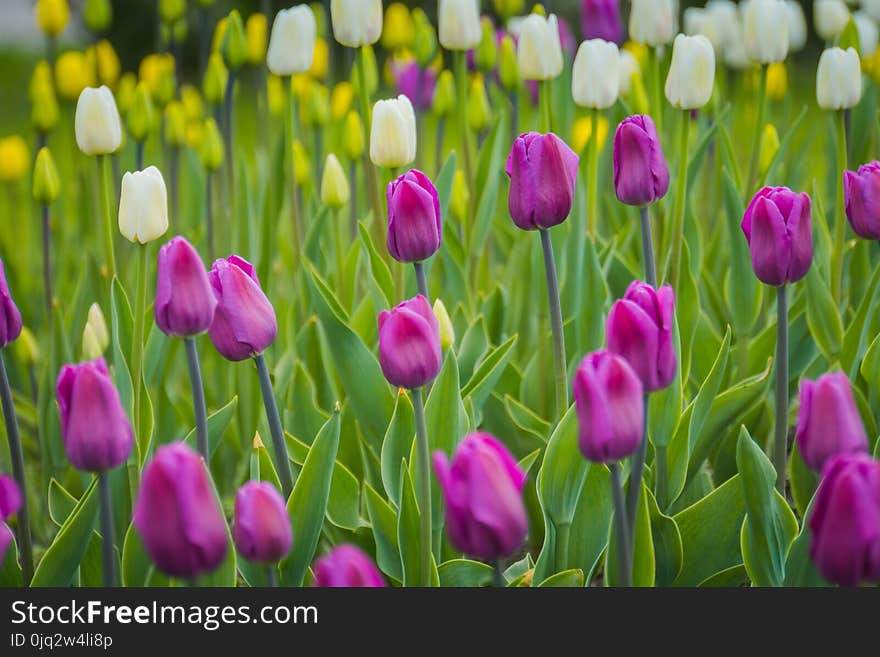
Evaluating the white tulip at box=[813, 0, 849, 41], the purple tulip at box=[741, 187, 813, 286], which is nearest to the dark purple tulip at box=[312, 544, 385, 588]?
the purple tulip at box=[741, 187, 813, 286]

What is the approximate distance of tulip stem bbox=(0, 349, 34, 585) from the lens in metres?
1.50

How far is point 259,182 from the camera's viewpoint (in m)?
3.12

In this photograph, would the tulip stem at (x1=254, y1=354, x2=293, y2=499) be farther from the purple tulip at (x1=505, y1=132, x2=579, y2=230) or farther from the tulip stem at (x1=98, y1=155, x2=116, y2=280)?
the tulip stem at (x1=98, y1=155, x2=116, y2=280)

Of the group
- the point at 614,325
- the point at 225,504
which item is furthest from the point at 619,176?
the point at 225,504

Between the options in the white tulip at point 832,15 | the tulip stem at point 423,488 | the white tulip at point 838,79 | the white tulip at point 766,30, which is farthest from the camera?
the white tulip at point 832,15

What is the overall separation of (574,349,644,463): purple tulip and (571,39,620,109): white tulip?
107 centimetres

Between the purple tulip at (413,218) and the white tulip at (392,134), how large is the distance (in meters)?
0.33

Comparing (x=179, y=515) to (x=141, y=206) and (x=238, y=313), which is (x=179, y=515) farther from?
(x=141, y=206)

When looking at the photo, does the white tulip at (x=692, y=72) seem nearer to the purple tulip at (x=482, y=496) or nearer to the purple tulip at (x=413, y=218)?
the purple tulip at (x=413, y=218)

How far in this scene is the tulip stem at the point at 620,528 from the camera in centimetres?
118

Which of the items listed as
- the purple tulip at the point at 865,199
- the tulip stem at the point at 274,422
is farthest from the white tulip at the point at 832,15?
the tulip stem at the point at 274,422

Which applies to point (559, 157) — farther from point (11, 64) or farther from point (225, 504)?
point (11, 64)

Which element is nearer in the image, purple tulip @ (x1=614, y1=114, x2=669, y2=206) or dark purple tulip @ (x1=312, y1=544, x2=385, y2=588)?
dark purple tulip @ (x1=312, y1=544, x2=385, y2=588)

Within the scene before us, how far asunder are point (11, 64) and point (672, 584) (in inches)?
380
